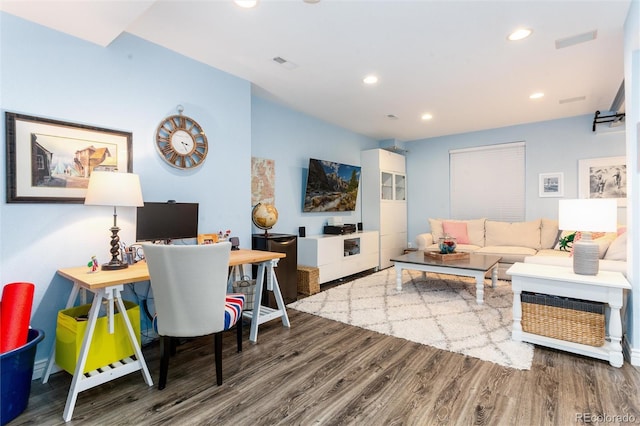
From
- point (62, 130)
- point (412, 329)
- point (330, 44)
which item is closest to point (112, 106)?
point (62, 130)

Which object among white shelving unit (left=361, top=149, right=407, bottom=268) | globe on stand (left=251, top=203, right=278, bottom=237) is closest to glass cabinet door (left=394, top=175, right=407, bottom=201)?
white shelving unit (left=361, top=149, right=407, bottom=268)

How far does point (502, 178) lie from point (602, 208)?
11.8 feet

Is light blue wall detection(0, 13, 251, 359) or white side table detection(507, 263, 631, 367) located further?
white side table detection(507, 263, 631, 367)

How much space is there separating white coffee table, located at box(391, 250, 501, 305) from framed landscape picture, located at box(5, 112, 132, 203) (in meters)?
3.30

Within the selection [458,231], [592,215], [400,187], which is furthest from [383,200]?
[592,215]

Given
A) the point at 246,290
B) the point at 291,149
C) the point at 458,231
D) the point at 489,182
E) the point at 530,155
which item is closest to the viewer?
the point at 246,290

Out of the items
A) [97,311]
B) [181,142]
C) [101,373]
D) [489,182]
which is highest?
[181,142]

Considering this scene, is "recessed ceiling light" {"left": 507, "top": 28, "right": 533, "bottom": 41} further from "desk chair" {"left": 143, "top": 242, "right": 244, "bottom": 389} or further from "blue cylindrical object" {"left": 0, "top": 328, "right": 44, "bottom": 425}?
"blue cylindrical object" {"left": 0, "top": 328, "right": 44, "bottom": 425}

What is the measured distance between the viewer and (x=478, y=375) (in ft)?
7.00

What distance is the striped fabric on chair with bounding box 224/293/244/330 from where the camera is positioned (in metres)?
2.16

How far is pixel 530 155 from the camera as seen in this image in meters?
5.37

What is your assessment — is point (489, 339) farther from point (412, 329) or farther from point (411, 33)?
point (411, 33)

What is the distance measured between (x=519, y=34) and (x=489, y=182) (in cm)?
362

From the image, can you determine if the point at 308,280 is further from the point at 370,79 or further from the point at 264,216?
the point at 370,79
